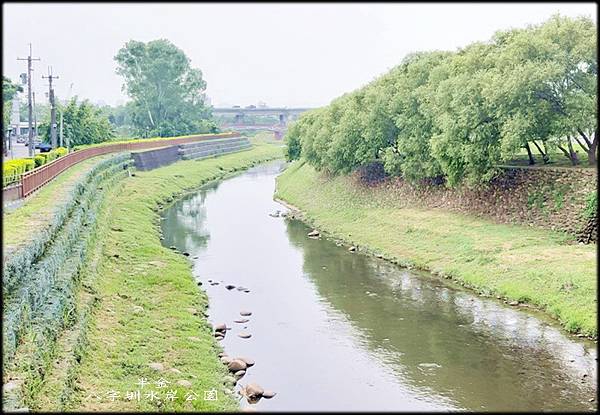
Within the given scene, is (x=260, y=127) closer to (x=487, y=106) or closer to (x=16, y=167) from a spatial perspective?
(x=487, y=106)

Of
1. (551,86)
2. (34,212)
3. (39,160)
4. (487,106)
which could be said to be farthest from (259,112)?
(34,212)

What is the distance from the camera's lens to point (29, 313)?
45.6 ft

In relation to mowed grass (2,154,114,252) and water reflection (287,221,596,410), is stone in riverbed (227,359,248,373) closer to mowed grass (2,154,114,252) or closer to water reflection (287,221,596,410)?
water reflection (287,221,596,410)

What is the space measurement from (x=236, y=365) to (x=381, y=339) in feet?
14.4

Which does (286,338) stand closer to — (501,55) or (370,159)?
(501,55)

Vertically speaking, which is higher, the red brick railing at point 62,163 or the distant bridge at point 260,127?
the distant bridge at point 260,127

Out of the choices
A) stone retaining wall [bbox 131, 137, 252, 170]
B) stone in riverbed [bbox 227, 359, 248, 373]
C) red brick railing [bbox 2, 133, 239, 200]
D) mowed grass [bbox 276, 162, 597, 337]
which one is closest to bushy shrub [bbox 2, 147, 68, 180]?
red brick railing [bbox 2, 133, 239, 200]

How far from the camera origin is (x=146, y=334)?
1727 cm

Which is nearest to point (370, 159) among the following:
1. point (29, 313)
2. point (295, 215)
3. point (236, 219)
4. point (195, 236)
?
point (295, 215)

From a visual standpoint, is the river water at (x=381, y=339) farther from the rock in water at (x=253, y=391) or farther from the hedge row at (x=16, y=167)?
the hedge row at (x=16, y=167)

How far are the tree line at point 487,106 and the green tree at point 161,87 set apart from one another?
47906 mm

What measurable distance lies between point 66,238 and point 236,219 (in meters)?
19.3

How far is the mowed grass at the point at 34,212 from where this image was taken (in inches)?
686

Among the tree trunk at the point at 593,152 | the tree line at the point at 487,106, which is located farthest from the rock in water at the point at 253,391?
the tree trunk at the point at 593,152
